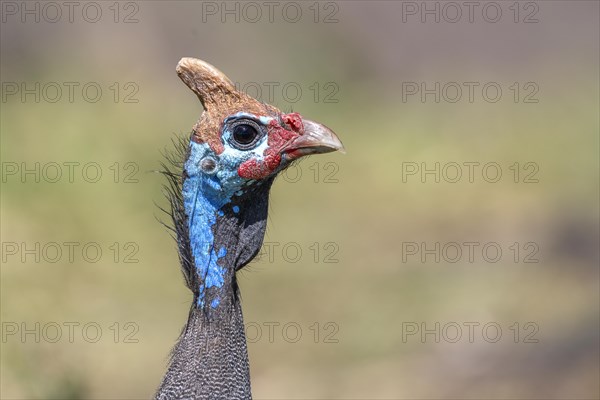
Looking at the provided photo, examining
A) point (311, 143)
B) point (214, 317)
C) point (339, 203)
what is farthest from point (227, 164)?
point (339, 203)

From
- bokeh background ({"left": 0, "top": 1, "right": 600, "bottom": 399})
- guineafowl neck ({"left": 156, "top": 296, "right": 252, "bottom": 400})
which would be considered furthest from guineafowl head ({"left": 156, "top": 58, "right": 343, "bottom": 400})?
bokeh background ({"left": 0, "top": 1, "right": 600, "bottom": 399})

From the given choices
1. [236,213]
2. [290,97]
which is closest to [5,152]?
[290,97]

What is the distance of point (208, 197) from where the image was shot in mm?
3598

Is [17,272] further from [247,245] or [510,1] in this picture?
[510,1]

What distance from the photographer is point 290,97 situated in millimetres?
10859

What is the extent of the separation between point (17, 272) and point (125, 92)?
3.51m

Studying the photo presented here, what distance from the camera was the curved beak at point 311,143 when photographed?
12.1ft

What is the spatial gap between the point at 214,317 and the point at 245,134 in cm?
69

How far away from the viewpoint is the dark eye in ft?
11.9

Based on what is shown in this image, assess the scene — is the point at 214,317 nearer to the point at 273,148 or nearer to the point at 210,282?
the point at 210,282

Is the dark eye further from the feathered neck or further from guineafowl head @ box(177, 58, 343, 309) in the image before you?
the feathered neck

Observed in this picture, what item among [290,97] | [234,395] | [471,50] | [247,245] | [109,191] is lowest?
[234,395]

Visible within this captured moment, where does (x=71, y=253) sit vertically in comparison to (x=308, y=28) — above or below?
below

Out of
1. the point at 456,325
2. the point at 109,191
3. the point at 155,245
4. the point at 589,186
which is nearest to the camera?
the point at 456,325
